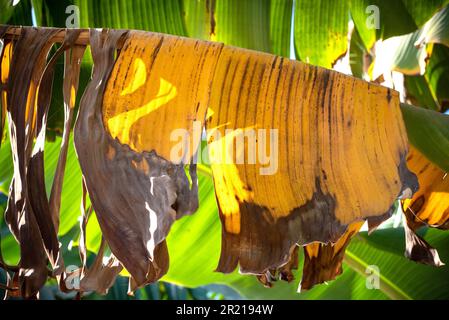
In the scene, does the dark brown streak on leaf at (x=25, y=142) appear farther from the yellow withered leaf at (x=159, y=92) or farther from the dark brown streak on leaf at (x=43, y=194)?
the yellow withered leaf at (x=159, y=92)

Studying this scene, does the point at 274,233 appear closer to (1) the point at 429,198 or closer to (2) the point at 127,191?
(2) the point at 127,191

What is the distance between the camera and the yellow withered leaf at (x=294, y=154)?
0.87m

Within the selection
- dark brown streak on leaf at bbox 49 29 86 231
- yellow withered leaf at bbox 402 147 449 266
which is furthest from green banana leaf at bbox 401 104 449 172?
dark brown streak on leaf at bbox 49 29 86 231

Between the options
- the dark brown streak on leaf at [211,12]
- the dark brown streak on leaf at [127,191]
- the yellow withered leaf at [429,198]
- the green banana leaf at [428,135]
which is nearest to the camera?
the dark brown streak on leaf at [127,191]

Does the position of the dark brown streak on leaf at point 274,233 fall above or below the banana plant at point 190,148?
below

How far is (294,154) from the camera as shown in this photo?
93 centimetres

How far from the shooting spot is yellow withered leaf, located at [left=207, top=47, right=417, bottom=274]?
87cm

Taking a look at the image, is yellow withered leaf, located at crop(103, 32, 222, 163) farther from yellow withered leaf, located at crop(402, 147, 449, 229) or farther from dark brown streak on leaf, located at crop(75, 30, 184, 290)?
yellow withered leaf, located at crop(402, 147, 449, 229)

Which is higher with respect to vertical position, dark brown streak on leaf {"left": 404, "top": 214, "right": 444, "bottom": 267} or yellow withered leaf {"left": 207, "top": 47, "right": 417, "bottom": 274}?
yellow withered leaf {"left": 207, "top": 47, "right": 417, "bottom": 274}

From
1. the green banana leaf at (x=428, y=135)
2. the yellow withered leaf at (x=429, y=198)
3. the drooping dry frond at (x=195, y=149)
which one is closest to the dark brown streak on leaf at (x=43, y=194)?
the drooping dry frond at (x=195, y=149)

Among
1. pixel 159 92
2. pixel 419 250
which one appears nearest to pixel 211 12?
pixel 159 92

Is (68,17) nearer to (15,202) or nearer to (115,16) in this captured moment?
(115,16)

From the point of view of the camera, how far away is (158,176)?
805 mm
